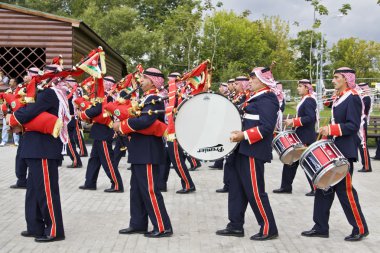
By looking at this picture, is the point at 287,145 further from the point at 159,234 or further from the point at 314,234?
the point at 159,234

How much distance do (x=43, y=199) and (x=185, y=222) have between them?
189 centimetres

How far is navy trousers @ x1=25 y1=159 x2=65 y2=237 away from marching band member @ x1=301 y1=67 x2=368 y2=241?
8.65 feet

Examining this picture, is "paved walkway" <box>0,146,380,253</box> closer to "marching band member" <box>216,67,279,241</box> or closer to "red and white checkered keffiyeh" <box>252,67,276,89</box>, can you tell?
"marching band member" <box>216,67,279,241</box>

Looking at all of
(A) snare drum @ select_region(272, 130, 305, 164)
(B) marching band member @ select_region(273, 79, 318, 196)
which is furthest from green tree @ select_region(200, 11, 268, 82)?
(A) snare drum @ select_region(272, 130, 305, 164)

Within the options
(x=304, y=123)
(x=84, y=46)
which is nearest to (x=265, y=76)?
(x=304, y=123)

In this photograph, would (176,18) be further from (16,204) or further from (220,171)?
(16,204)

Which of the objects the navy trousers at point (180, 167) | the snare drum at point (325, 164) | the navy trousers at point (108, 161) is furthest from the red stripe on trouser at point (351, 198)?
the navy trousers at point (108, 161)

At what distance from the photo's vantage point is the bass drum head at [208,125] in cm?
642

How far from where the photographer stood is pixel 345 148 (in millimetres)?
6586

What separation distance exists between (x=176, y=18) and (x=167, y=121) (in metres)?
37.8

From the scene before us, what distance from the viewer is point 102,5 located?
47.8 meters

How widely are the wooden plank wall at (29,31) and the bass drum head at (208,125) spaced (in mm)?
13459

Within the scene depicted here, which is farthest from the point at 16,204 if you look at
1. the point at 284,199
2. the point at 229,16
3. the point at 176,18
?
the point at 229,16

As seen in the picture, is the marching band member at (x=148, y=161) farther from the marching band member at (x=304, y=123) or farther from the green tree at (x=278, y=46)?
the green tree at (x=278, y=46)
